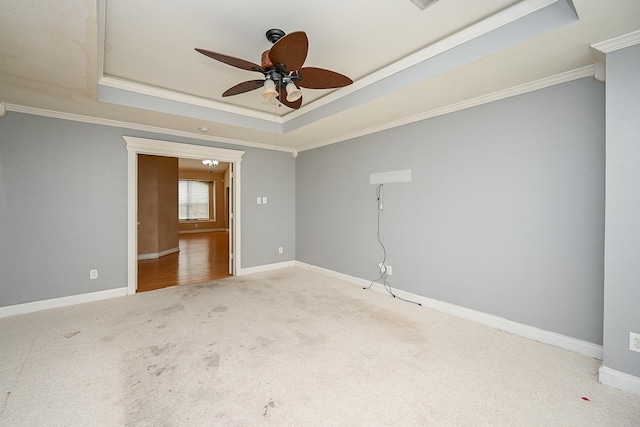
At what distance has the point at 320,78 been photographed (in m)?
2.26

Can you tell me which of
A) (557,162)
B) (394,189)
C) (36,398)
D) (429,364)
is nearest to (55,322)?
(36,398)

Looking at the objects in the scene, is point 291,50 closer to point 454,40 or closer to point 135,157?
point 454,40

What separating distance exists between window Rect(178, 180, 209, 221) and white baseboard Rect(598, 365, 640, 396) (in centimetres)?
1263

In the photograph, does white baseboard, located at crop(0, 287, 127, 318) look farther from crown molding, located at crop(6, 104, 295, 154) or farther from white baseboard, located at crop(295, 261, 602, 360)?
white baseboard, located at crop(295, 261, 602, 360)

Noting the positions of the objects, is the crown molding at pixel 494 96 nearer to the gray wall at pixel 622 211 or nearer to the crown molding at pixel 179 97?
the gray wall at pixel 622 211

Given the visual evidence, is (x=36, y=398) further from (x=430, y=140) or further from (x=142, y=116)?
(x=430, y=140)

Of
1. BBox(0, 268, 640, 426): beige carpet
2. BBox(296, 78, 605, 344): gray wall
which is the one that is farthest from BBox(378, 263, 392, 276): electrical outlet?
BBox(0, 268, 640, 426): beige carpet

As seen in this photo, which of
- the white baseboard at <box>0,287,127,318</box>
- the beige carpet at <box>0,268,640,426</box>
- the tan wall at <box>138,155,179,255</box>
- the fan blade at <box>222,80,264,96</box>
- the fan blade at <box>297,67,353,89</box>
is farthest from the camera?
the tan wall at <box>138,155,179,255</box>

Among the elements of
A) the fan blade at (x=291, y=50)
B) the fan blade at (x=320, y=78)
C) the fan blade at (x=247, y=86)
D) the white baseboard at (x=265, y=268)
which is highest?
the fan blade at (x=320, y=78)

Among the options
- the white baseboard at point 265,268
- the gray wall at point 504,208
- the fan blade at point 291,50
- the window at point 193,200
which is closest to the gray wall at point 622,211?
the gray wall at point 504,208

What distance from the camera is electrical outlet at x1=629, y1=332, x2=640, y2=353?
184 centimetres

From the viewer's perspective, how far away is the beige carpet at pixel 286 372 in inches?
65.1

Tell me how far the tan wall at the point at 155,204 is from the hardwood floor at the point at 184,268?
0.45 metres

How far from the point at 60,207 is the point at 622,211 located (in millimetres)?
5666
